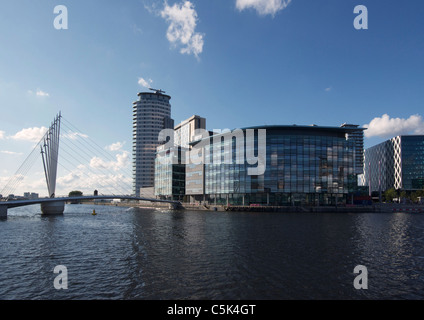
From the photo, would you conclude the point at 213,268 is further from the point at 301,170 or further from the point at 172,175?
the point at 172,175

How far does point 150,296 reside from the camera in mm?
17453

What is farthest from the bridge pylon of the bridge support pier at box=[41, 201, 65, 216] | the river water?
the river water

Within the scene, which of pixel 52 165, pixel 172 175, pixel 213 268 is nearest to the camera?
pixel 213 268

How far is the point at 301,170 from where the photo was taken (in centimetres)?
11138

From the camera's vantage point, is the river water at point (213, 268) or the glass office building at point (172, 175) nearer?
the river water at point (213, 268)

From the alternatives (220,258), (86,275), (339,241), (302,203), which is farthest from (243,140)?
(86,275)

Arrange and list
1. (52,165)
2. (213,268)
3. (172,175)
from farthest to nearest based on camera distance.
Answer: (172,175)
(52,165)
(213,268)

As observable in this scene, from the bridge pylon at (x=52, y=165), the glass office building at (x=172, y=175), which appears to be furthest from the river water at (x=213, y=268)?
the glass office building at (x=172, y=175)

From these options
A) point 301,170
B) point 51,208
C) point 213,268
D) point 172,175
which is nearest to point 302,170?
point 301,170

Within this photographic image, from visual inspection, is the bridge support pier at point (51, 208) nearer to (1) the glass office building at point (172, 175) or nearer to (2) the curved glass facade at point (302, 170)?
(2) the curved glass facade at point (302, 170)

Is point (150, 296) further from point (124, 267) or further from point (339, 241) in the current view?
point (339, 241)

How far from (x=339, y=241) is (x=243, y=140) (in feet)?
273

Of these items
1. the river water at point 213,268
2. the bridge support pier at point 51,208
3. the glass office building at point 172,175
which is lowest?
the bridge support pier at point 51,208

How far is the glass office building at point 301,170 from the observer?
365 ft
